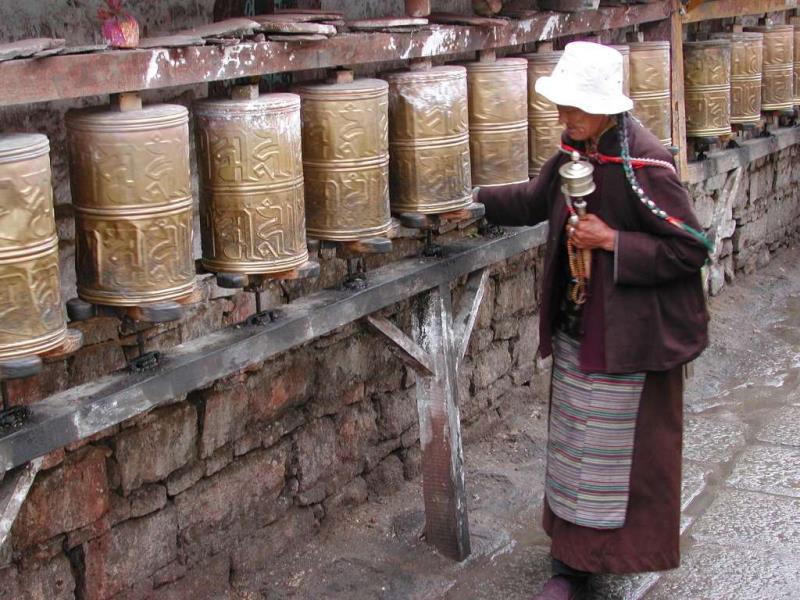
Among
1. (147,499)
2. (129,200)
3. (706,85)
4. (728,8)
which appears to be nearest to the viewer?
(129,200)

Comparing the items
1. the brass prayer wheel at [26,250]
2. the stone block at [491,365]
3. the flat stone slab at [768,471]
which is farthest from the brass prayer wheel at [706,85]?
the brass prayer wheel at [26,250]

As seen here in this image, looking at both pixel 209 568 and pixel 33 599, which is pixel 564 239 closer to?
pixel 209 568

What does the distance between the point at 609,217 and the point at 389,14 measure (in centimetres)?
144

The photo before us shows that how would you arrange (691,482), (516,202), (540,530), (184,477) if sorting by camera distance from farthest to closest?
1. (691,482)
2. (540,530)
3. (516,202)
4. (184,477)

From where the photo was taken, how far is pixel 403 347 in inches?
161

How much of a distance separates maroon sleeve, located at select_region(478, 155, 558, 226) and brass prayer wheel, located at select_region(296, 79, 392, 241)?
65 cm

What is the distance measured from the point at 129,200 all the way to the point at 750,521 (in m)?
3.01

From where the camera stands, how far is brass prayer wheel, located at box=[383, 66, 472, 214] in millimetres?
3820

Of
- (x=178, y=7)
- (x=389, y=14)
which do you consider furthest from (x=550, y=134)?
(x=178, y=7)

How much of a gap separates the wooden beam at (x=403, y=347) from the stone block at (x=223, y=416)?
20.3 inches

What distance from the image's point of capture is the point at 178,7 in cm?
366

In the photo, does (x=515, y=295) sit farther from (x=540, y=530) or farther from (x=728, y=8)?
(x=728, y=8)

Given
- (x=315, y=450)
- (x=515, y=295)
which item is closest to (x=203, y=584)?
(x=315, y=450)

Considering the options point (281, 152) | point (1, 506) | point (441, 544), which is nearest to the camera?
point (1, 506)
